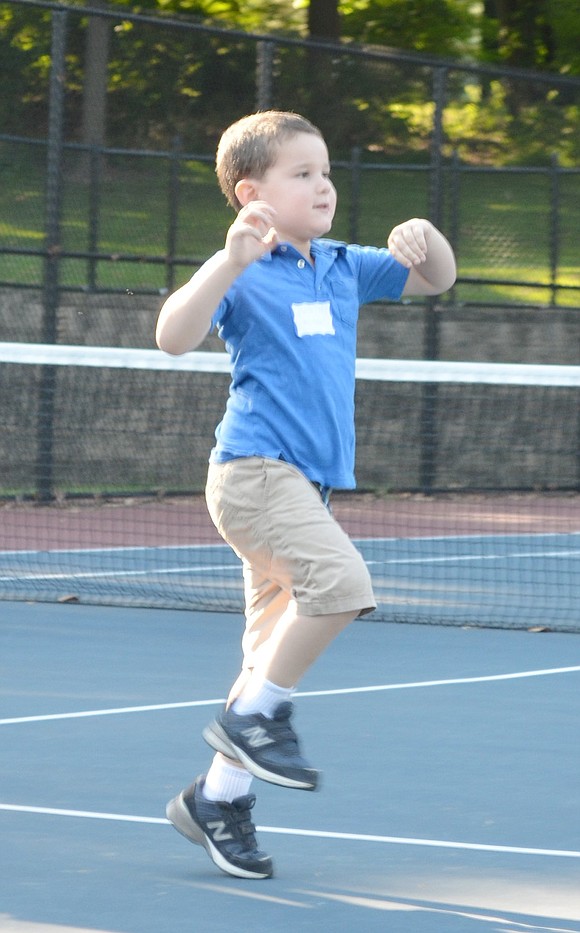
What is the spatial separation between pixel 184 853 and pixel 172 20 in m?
10.6

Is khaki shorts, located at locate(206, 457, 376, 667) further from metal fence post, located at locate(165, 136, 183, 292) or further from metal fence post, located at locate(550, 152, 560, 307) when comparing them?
metal fence post, located at locate(550, 152, 560, 307)

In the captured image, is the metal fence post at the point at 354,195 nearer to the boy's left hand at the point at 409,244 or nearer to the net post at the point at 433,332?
the net post at the point at 433,332

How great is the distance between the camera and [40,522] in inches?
482

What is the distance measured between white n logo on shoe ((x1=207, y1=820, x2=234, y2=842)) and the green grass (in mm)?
9760

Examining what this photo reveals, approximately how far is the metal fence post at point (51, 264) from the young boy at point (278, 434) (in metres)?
9.40

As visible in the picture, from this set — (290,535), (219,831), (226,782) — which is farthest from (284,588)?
(219,831)

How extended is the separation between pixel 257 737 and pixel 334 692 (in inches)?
103

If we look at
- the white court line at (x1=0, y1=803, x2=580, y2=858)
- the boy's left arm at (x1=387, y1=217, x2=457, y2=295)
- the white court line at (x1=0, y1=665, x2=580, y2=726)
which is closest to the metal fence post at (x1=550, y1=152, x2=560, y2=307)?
the white court line at (x1=0, y1=665, x2=580, y2=726)

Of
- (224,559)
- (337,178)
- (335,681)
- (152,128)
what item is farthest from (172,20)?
(335,681)

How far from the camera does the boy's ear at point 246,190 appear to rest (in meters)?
3.79

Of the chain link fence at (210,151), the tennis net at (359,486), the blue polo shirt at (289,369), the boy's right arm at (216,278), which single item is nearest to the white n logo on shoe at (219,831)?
the blue polo shirt at (289,369)

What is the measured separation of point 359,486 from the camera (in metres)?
14.4

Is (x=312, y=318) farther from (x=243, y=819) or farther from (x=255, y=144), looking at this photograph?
(x=243, y=819)

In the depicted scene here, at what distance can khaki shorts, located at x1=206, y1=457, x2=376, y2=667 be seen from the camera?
3.66 metres
